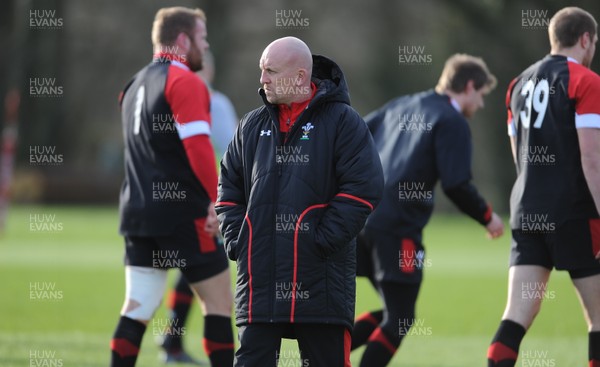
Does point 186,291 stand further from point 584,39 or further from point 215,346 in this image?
point 584,39

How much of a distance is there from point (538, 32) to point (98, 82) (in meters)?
19.3

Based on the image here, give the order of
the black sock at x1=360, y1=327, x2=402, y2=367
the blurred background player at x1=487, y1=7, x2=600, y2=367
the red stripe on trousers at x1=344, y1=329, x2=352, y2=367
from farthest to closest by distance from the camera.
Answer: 1. the black sock at x1=360, y1=327, x2=402, y2=367
2. the blurred background player at x1=487, y1=7, x2=600, y2=367
3. the red stripe on trousers at x1=344, y1=329, x2=352, y2=367

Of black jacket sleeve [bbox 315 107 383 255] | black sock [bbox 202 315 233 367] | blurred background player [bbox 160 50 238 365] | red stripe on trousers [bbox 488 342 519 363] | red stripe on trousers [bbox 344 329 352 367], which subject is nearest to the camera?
black jacket sleeve [bbox 315 107 383 255]

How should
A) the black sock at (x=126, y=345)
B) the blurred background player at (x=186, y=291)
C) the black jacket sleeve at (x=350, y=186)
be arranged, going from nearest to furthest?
the black jacket sleeve at (x=350, y=186), the black sock at (x=126, y=345), the blurred background player at (x=186, y=291)

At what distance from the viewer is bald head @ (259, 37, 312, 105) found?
18.1 ft

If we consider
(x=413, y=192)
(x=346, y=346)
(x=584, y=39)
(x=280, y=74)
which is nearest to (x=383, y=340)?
(x=413, y=192)

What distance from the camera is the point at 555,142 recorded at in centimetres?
674

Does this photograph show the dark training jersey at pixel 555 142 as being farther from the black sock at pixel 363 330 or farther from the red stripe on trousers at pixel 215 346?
the red stripe on trousers at pixel 215 346

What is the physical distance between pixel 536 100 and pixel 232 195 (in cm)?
231

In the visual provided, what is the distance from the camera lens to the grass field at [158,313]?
9531 millimetres

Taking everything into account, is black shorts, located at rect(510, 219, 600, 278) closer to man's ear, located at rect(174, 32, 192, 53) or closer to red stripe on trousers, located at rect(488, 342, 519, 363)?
red stripe on trousers, located at rect(488, 342, 519, 363)

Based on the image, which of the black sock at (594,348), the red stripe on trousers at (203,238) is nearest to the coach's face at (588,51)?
the black sock at (594,348)

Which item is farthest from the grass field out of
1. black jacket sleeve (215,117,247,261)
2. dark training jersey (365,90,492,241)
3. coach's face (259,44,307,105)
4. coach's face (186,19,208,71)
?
coach's face (259,44,307,105)

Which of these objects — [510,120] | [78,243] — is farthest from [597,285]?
[78,243]
